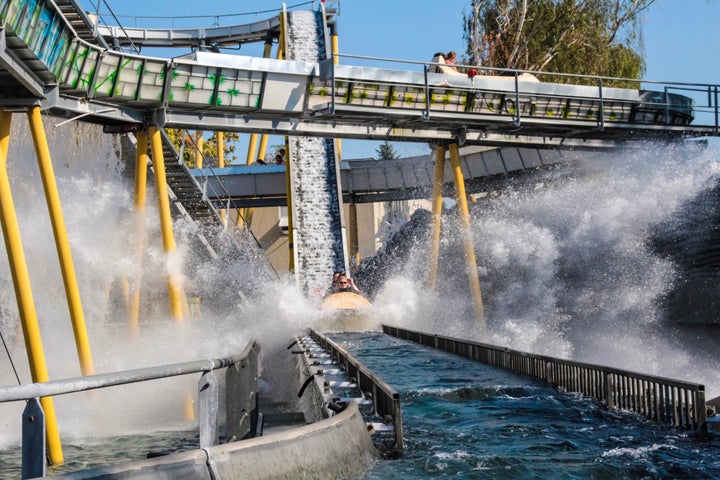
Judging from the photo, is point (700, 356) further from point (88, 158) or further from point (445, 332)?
point (88, 158)

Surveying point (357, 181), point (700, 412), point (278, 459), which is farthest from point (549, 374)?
point (357, 181)

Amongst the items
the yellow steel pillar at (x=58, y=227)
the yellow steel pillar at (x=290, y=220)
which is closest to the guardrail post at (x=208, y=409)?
the yellow steel pillar at (x=58, y=227)

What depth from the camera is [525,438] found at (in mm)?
8492

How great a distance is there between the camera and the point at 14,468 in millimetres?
11539

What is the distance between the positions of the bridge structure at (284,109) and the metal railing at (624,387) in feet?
20.9

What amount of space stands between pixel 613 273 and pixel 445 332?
580 centimetres

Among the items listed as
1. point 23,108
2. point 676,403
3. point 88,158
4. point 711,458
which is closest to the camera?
point 711,458

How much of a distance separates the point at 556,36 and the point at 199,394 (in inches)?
1610

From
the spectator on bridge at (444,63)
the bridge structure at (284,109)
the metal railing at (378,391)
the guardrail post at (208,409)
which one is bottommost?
the metal railing at (378,391)

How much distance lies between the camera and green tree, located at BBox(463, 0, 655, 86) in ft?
141

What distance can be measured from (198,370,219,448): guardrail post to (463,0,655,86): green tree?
39.1m

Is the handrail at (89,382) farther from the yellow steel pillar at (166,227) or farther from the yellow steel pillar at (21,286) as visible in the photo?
the yellow steel pillar at (166,227)

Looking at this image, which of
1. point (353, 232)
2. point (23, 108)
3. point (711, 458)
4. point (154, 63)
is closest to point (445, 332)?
point (154, 63)

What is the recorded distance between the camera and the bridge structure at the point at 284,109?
14039mm
